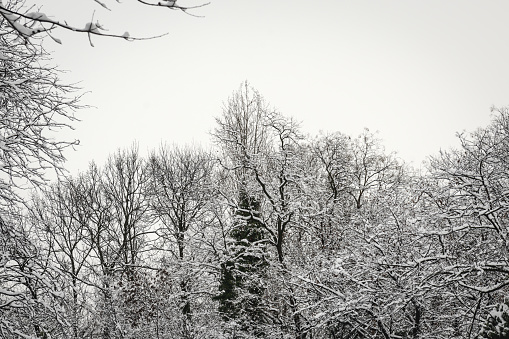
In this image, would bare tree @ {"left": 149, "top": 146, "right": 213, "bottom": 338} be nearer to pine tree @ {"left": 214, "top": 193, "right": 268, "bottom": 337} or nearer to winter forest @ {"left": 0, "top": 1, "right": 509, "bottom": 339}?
winter forest @ {"left": 0, "top": 1, "right": 509, "bottom": 339}

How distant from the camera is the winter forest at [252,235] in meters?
4.38

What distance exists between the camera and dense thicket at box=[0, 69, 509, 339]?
522 cm

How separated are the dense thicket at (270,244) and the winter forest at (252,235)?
7cm

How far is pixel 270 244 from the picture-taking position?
13312 millimetres

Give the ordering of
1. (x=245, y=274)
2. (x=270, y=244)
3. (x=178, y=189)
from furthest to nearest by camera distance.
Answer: (x=178, y=189), (x=270, y=244), (x=245, y=274)

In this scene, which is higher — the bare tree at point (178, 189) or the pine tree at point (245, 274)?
the bare tree at point (178, 189)

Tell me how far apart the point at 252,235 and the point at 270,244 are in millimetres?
885

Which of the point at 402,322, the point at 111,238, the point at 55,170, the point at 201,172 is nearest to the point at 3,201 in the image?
the point at 55,170

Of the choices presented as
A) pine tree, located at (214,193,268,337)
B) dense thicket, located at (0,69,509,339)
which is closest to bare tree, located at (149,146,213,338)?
dense thicket, located at (0,69,509,339)

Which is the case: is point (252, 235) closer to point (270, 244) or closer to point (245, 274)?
point (270, 244)

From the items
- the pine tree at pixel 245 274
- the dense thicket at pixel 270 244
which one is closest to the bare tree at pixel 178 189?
the dense thicket at pixel 270 244

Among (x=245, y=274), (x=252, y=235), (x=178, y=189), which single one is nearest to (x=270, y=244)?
(x=252, y=235)

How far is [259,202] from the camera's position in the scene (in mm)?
13133

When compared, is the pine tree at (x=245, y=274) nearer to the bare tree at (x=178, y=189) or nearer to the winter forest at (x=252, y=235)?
the winter forest at (x=252, y=235)
